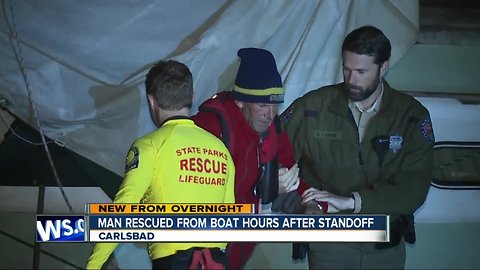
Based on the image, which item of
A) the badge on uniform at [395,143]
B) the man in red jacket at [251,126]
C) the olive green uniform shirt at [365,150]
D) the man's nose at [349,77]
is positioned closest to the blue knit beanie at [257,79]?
the man in red jacket at [251,126]

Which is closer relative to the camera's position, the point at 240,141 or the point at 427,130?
the point at 240,141

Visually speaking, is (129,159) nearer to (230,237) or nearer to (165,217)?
(165,217)

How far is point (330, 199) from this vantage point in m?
3.57

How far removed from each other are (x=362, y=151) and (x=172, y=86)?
104 centimetres

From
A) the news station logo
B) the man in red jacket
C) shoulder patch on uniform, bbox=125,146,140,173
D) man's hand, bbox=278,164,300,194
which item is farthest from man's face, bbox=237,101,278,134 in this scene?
the news station logo

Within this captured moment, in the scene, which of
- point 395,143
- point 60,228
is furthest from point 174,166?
point 395,143

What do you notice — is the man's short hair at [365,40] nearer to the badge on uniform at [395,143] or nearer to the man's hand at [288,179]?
the badge on uniform at [395,143]

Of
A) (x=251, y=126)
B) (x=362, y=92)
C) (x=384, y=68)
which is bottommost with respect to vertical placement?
(x=251, y=126)

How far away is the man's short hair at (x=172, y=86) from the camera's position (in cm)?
307

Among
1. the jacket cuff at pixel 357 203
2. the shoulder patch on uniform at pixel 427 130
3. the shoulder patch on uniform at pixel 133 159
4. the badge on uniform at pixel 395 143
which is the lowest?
the jacket cuff at pixel 357 203

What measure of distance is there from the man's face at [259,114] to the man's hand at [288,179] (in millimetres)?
231

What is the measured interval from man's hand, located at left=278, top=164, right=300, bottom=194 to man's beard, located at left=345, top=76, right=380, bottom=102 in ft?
1.45

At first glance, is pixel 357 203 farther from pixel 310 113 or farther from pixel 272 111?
pixel 272 111

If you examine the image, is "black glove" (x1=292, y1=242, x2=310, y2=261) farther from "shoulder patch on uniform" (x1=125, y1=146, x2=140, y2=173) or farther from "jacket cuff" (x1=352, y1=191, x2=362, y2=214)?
"shoulder patch on uniform" (x1=125, y1=146, x2=140, y2=173)
